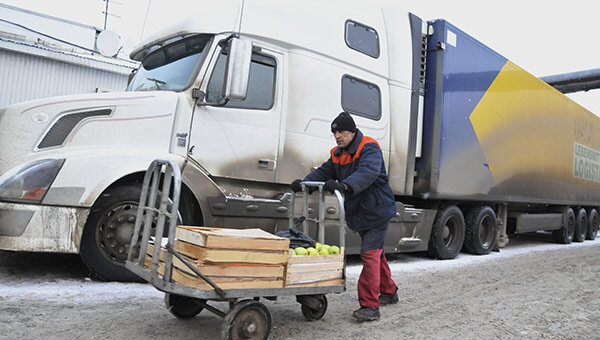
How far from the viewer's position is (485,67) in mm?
7805

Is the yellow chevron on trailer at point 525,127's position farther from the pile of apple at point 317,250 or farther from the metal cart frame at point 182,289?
the metal cart frame at point 182,289

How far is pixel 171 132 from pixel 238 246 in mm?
2075

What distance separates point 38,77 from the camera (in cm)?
1262

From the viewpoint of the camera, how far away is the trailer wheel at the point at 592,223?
43.9 ft

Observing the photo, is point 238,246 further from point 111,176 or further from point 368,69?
point 368,69

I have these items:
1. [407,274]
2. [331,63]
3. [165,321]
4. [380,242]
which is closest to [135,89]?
[331,63]

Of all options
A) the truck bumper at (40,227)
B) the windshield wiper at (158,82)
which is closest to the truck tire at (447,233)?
the windshield wiper at (158,82)

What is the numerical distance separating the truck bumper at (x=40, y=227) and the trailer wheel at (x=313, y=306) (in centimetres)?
213

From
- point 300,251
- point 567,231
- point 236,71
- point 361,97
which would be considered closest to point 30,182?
point 236,71

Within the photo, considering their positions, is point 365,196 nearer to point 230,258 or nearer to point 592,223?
point 230,258

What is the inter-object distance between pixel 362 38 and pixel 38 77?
10.4 metres

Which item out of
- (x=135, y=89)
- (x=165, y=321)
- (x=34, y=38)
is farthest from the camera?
(x=34, y=38)

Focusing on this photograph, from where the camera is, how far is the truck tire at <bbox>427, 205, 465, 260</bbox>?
7.41 metres

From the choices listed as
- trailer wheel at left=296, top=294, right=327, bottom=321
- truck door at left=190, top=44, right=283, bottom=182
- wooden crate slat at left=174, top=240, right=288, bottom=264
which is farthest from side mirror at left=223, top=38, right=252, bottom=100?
trailer wheel at left=296, top=294, right=327, bottom=321
